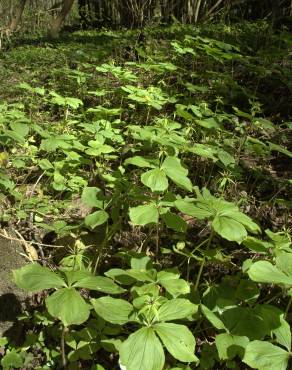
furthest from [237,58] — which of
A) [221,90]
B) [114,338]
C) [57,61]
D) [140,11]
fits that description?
[140,11]

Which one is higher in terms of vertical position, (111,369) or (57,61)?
(57,61)

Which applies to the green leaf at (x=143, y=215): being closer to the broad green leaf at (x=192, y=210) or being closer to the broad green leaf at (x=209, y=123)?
the broad green leaf at (x=192, y=210)

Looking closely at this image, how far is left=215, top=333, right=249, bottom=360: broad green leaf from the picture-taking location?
160 cm

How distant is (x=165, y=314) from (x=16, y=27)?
408 inches

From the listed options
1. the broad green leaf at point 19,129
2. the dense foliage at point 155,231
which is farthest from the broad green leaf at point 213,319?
the broad green leaf at point 19,129

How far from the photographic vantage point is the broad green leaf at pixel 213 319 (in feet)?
5.51

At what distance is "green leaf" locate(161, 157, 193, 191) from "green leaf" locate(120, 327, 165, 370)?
0.76 m

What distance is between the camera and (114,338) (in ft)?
6.34

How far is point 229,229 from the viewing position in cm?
162

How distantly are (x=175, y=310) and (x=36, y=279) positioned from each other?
20.7 inches

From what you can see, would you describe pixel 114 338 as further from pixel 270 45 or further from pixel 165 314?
pixel 270 45

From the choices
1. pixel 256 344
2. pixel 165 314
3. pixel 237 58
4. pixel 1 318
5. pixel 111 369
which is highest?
pixel 237 58

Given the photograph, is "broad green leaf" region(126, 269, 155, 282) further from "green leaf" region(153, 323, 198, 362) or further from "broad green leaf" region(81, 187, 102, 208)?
"broad green leaf" region(81, 187, 102, 208)

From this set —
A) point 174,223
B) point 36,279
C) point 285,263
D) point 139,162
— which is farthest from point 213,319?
point 139,162
